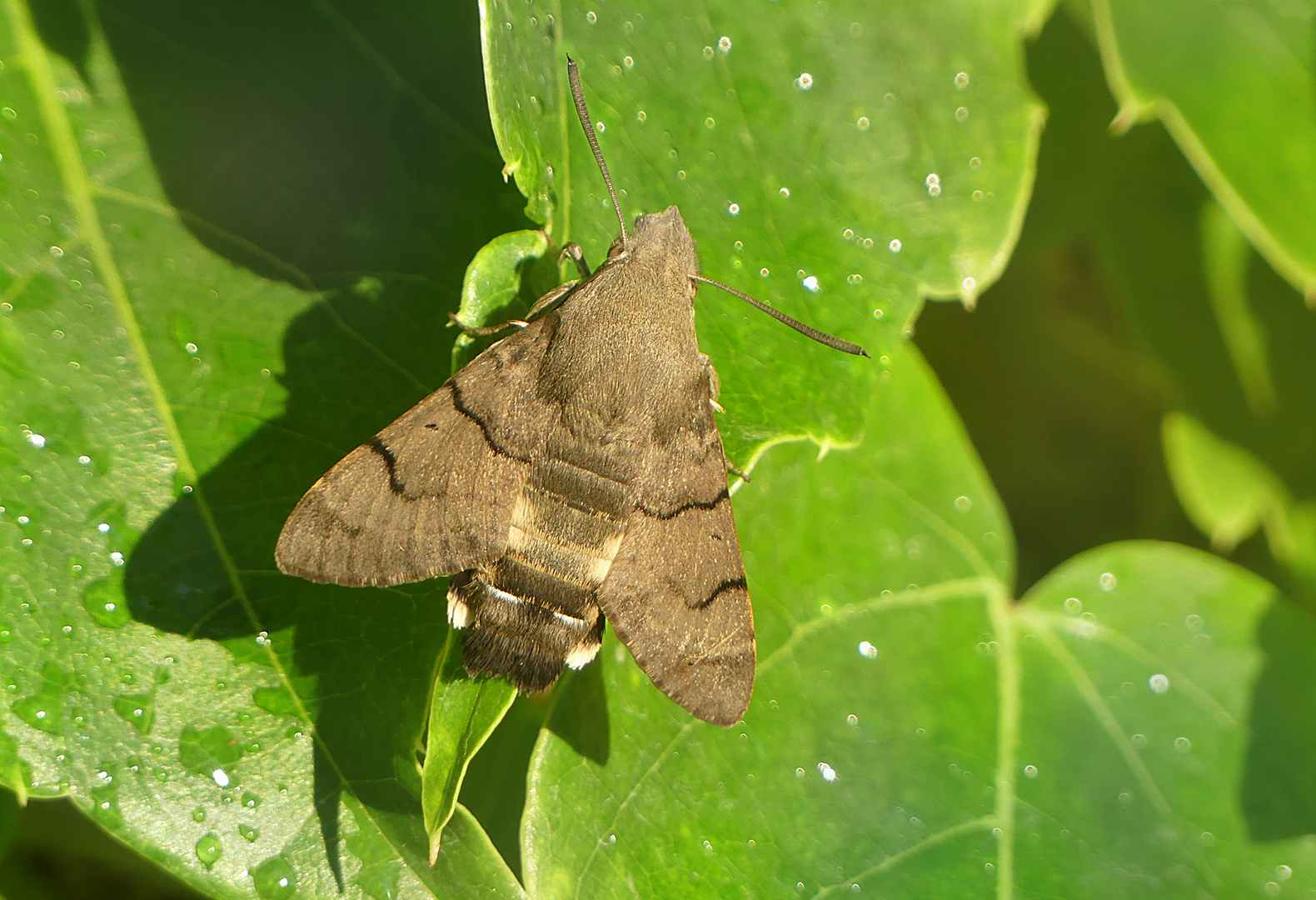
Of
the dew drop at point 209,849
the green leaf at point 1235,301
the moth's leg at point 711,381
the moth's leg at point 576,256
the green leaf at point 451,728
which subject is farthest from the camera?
the green leaf at point 1235,301

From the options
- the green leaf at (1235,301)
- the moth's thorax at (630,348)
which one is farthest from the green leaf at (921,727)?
the green leaf at (1235,301)

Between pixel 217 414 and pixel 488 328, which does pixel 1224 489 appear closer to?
pixel 488 328

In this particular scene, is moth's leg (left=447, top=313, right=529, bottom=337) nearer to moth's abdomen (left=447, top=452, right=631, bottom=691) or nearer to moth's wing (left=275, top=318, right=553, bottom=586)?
moth's wing (left=275, top=318, right=553, bottom=586)

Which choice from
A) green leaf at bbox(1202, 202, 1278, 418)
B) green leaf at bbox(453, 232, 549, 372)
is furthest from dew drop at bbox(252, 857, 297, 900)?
green leaf at bbox(1202, 202, 1278, 418)

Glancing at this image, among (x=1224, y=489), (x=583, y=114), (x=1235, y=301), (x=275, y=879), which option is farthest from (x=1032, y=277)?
(x=275, y=879)

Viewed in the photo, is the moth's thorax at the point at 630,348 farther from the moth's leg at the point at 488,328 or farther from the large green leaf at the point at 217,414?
the large green leaf at the point at 217,414

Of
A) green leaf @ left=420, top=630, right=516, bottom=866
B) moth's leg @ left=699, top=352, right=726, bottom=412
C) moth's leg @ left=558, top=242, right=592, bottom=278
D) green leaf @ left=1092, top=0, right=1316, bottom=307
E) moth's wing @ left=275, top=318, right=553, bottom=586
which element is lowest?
green leaf @ left=420, top=630, right=516, bottom=866
